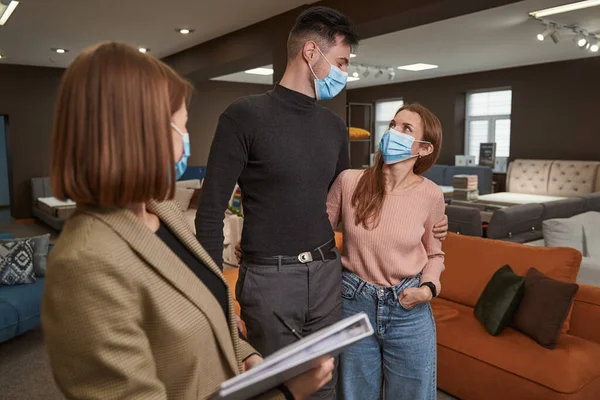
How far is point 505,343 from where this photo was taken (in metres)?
2.48

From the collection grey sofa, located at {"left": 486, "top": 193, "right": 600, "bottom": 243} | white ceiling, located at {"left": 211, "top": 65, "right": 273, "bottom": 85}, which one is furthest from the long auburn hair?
white ceiling, located at {"left": 211, "top": 65, "right": 273, "bottom": 85}

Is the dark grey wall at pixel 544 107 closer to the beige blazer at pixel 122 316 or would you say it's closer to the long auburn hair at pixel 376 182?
the long auburn hair at pixel 376 182

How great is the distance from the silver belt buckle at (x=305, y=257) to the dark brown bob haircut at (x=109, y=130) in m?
0.73

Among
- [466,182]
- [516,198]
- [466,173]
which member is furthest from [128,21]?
[466,173]

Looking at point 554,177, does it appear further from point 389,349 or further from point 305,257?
point 305,257

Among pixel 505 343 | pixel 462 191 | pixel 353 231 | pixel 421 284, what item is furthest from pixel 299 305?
pixel 462 191

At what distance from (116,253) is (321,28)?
3.55 ft

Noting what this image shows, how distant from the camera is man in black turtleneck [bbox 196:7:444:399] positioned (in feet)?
4.65

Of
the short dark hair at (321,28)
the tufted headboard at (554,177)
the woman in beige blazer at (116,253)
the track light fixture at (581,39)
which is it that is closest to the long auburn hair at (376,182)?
the short dark hair at (321,28)

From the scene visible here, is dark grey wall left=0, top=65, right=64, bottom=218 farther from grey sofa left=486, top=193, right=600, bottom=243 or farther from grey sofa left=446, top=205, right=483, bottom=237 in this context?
grey sofa left=486, top=193, right=600, bottom=243

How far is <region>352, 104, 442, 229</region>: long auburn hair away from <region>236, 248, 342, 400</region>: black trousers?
0.77 ft

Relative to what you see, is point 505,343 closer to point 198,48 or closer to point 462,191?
point 462,191

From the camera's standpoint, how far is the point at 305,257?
1.46m

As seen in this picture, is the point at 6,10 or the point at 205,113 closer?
the point at 6,10
